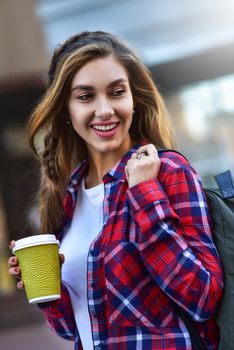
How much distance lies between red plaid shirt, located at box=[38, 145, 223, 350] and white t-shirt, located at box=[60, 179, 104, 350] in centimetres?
10

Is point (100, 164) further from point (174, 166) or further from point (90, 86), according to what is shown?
point (174, 166)

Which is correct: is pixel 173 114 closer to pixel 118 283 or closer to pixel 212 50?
pixel 212 50

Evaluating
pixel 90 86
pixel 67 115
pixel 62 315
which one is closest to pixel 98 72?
pixel 90 86

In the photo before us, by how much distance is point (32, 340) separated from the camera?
759 cm

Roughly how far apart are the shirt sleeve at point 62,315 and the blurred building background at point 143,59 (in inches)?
176

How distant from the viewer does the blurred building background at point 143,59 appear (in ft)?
25.0

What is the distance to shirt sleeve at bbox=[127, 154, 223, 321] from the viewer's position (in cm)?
198

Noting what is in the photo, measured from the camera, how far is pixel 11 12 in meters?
8.27

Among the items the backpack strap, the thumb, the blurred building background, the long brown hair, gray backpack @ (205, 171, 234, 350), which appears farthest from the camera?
the blurred building background

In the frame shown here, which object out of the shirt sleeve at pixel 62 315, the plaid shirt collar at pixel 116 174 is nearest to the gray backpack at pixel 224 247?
the plaid shirt collar at pixel 116 174

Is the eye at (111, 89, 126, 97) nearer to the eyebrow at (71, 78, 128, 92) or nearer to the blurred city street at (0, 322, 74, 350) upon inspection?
the eyebrow at (71, 78, 128, 92)

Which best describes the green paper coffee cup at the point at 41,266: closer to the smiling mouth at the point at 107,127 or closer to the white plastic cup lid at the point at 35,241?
the white plastic cup lid at the point at 35,241

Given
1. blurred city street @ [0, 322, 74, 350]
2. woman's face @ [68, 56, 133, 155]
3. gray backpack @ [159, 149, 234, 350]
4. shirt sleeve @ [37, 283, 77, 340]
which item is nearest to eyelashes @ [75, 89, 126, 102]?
woman's face @ [68, 56, 133, 155]

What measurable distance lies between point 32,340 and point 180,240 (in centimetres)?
590
